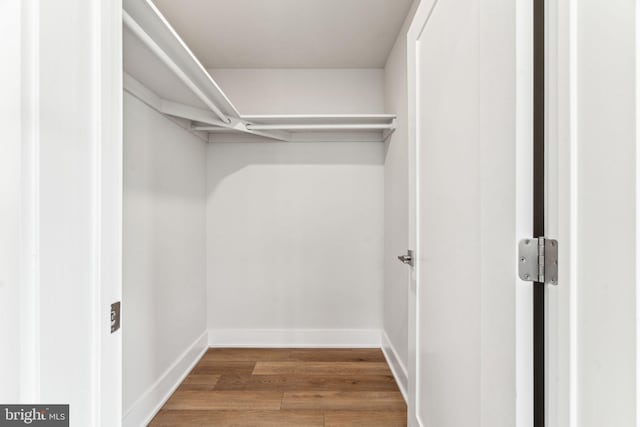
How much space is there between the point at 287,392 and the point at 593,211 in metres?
2.14

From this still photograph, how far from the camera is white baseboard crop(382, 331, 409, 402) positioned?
7.31 ft

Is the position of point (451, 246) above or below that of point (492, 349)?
above

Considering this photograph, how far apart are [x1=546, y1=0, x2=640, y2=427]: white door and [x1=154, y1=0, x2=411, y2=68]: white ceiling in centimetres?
173

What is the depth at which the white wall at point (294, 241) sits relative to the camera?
3.08 metres

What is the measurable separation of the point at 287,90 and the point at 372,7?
110cm

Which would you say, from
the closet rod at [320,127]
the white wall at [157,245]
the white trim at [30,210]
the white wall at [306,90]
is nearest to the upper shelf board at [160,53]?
the white wall at [157,245]

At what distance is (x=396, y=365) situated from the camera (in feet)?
8.11

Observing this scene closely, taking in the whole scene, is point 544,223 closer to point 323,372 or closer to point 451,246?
point 451,246

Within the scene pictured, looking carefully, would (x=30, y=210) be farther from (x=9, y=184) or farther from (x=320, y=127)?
(x=320, y=127)

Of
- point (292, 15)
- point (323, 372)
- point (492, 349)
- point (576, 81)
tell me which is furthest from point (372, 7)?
point (323, 372)

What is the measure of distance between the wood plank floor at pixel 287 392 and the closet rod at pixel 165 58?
1.81m

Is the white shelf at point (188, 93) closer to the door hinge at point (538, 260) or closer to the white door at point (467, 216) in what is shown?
the white door at point (467, 216)

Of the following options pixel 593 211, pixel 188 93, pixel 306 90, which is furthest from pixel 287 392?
pixel 306 90

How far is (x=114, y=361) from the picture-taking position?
84 centimetres
